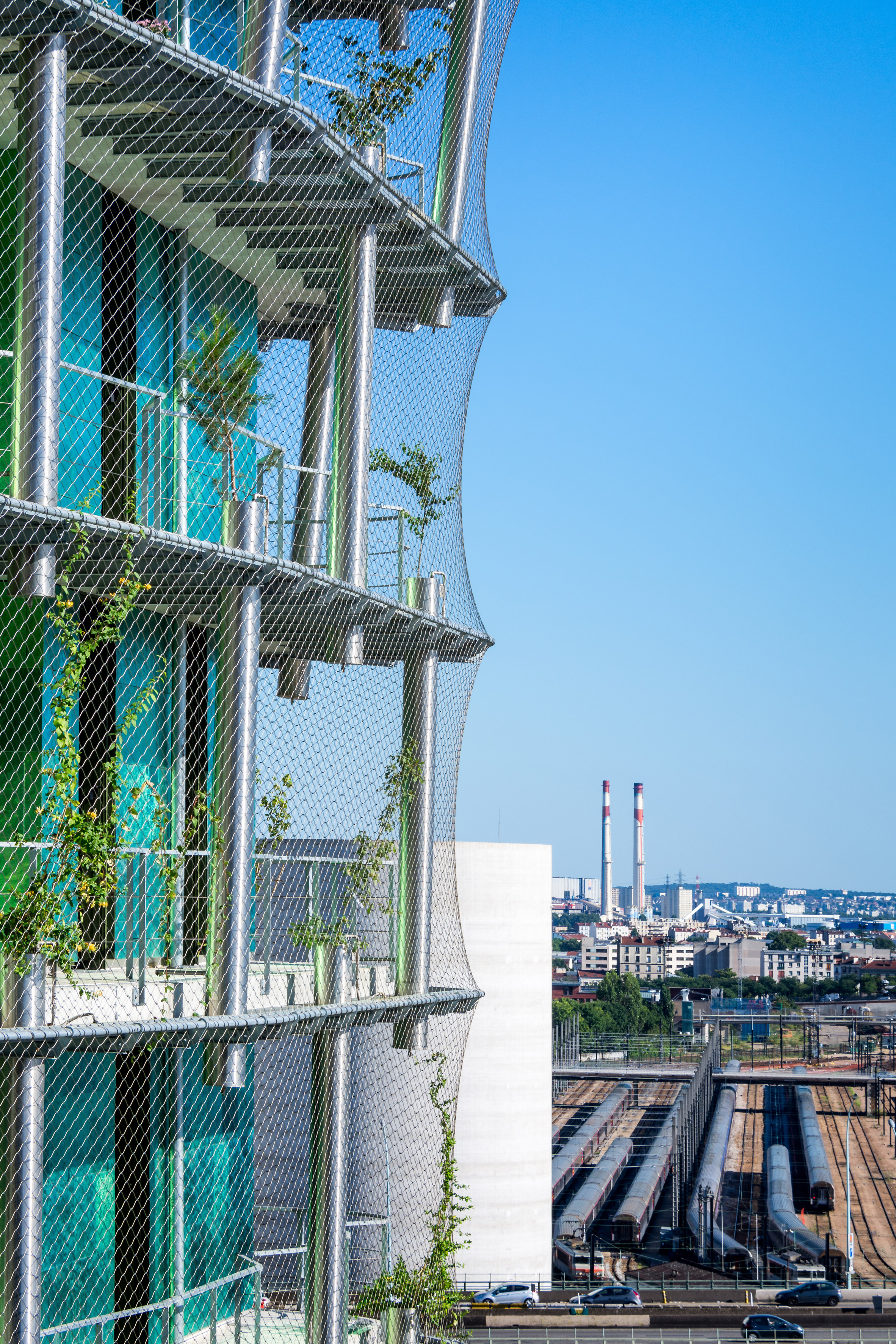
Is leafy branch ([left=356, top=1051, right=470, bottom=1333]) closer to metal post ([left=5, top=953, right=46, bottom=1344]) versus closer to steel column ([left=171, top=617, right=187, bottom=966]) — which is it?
steel column ([left=171, top=617, right=187, bottom=966])

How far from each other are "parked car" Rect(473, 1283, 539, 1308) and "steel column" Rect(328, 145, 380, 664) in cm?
3154

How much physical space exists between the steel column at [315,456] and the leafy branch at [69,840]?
473cm

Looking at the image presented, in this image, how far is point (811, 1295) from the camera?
158 feet

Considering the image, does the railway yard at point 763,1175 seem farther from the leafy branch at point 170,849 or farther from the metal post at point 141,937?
the metal post at point 141,937

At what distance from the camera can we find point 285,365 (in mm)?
11773

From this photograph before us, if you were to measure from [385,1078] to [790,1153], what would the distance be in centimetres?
5732

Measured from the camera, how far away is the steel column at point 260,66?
30.5ft

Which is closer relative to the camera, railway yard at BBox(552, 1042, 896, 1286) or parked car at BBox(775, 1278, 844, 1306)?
parked car at BBox(775, 1278, 844, 1306)

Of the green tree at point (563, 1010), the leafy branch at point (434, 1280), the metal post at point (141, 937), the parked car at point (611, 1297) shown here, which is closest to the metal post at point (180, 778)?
the metal post at point (141, 937)

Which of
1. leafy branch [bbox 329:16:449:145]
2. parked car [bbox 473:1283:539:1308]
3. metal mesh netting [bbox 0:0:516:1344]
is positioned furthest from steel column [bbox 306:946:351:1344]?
parked car [bbox 473:1283:539:1308]

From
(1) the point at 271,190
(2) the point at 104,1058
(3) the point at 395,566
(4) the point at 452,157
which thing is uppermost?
(4) the point at 452,157

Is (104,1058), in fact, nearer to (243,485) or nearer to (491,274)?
(243,485)

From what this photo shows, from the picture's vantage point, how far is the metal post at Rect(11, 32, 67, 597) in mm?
7871

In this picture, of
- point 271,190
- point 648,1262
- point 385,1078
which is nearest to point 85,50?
point 271,190
